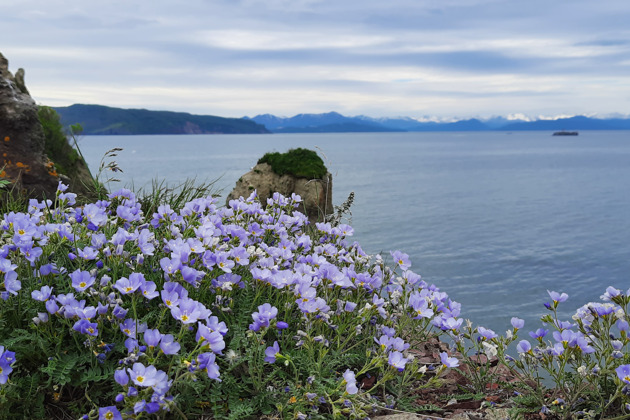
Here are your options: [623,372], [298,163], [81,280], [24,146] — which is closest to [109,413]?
[81,280]

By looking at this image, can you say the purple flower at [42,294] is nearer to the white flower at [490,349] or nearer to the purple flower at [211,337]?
the purple flower at [211,337]

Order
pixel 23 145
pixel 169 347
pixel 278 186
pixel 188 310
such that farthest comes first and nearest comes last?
pixel 278 186 → pixel 23 145 → pixel 188 310 → pixel 169 347

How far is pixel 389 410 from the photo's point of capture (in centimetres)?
332

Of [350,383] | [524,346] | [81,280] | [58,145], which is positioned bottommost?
[350,383]

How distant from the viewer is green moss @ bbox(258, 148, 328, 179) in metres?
10.7

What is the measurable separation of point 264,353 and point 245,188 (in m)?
7.64

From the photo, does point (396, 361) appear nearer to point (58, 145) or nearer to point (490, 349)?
point (490, 349)

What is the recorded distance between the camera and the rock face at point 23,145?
8.30 metres

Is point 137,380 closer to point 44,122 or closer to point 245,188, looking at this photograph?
point 245,188

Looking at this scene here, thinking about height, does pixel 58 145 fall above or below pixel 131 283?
above

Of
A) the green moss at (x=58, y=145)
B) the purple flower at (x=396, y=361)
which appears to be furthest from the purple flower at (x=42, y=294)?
the green moss at (x=58, y=145)

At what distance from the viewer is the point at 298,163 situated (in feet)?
35.9

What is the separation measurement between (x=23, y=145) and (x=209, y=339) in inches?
302

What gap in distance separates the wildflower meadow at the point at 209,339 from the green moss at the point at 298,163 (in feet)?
22.6
